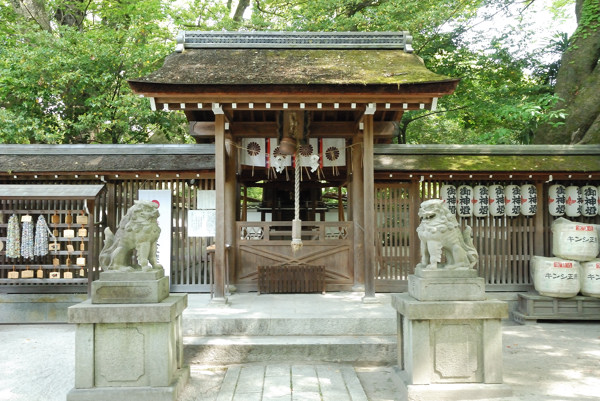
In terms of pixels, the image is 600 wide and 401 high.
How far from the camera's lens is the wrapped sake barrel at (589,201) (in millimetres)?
8586

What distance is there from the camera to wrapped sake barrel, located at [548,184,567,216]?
340 inches

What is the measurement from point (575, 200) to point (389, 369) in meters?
6.05

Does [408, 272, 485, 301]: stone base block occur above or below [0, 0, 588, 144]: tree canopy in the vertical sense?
below

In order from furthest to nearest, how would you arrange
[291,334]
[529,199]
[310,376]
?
Result: [529,199] → [291,334] → [310,376]

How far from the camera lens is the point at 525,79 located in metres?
14.5

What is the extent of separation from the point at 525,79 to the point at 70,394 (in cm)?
1625

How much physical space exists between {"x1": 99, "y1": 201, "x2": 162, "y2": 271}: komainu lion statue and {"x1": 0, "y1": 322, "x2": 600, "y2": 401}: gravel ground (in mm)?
1618

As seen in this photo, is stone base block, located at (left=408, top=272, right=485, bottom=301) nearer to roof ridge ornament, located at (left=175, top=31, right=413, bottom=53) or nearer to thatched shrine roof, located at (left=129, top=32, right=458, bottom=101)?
thatched shrine roof, located at (left=129, top=32, right=458, bottom=101)

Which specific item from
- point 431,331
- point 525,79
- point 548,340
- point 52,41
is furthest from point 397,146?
point 52,41

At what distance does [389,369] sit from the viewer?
5578mm

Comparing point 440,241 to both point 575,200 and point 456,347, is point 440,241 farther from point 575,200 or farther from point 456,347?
point 575,200

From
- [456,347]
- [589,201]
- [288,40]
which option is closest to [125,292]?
[456,347]

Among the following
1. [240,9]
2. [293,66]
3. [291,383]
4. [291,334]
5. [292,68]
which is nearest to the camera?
[291,383]

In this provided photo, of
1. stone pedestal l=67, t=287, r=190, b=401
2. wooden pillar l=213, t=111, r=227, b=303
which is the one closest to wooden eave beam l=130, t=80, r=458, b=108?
wooden pillar l=213, t=111, r=227, b=303
